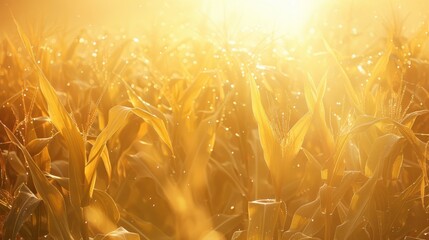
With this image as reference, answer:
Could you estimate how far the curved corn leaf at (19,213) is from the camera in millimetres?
1367

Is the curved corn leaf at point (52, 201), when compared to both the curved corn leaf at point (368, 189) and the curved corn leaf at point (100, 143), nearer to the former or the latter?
the curved corn leaf at point (100, 143)

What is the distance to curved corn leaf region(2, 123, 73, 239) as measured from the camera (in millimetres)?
1402

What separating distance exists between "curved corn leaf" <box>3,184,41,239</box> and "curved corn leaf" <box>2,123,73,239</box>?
0.02 metres

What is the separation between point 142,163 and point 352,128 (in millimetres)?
750

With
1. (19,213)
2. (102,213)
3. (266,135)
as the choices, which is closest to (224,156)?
(102,213)

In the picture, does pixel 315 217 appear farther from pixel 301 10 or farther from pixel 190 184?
pixel 301 10

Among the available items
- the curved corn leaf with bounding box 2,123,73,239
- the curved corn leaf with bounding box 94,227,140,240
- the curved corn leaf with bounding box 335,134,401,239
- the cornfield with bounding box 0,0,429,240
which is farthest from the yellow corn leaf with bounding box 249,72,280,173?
the curved corn leaf with bounding box 2,123,73,239

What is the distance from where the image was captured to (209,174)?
205 centimetres

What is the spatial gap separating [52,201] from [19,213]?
0.08 meters

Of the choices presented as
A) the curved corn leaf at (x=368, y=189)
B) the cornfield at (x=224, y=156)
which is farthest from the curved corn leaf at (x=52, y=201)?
the curved corn leaf at (x=368, y=189)

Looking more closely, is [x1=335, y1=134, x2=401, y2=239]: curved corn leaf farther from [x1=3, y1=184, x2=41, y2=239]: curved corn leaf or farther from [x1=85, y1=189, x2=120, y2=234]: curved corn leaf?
[x1=3, y1=184, x2=41, y2=239]: curved corn leaf

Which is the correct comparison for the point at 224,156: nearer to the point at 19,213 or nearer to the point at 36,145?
the point at 36,145

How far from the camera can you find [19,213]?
138 cm

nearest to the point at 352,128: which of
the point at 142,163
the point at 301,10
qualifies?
the point at 142,163
